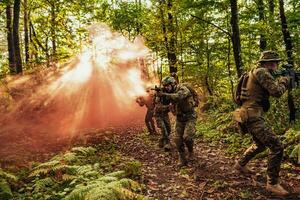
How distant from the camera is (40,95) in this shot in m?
18.2

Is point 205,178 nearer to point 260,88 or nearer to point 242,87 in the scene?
point 242,87

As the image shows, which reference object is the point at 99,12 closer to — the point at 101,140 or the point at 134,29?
the point at 134,29

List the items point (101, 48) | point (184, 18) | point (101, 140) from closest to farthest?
1. point (101, 140)
2. point (184, 18)
3. point (101, 48)

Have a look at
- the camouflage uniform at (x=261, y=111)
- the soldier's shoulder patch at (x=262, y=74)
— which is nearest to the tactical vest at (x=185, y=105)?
the camouflage uniform at (x=261, y=111)

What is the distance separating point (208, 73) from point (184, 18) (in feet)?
14.2

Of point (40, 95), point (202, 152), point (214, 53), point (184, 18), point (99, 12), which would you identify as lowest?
point (202, 152)

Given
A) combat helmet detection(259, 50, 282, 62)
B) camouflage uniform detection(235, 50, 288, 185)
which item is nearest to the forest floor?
camouflage uniform detection(235, 50, 288, 185)

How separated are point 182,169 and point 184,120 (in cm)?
147

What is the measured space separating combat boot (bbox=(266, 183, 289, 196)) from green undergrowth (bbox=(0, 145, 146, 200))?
8.78 ft

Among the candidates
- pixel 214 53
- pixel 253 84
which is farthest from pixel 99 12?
pixel 253 84

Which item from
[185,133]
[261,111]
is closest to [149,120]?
[185,133]

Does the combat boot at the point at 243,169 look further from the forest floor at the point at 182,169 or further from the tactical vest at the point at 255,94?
the tactical vest at the point at 255,94

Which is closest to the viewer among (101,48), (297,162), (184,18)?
(297,162)

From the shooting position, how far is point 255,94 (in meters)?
7.36
